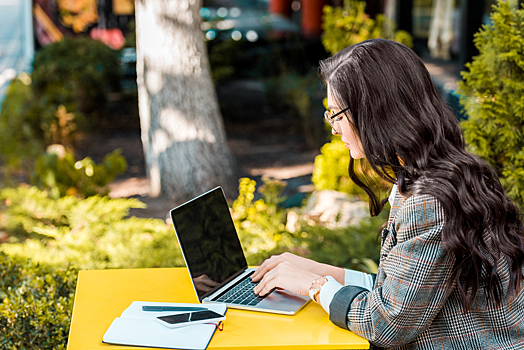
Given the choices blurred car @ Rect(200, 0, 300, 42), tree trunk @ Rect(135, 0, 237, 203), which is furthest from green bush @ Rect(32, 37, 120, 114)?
tree trunk @ Rect(135, 0, 237, 203)

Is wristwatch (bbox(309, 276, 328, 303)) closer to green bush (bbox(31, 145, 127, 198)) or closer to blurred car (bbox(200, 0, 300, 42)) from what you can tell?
green bush (bbox(31, 145, 127, 198))

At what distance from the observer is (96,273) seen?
2129 millimetres

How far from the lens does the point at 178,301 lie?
1889 mm

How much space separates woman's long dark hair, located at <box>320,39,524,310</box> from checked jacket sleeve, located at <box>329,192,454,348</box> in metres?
0.05

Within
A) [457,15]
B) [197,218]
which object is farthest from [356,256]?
[457,15]

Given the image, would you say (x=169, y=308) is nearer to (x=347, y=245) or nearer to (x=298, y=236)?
(x=347, y=245)

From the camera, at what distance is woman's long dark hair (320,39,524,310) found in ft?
5.10

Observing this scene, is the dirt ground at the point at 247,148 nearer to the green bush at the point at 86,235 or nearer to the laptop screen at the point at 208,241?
the green bush at the point at 86,235

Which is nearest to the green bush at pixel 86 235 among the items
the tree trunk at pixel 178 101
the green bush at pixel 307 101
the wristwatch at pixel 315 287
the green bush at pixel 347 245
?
the green bush at pixel 347 245

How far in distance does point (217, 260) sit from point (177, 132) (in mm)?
3922

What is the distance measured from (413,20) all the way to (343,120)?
27.7 ft

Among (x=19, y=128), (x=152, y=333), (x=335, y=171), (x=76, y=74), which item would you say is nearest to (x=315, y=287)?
(x=152, y=333)

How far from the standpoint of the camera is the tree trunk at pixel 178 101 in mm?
5648

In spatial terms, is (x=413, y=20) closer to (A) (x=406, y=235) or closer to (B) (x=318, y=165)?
(B) (x=318, y=165)
